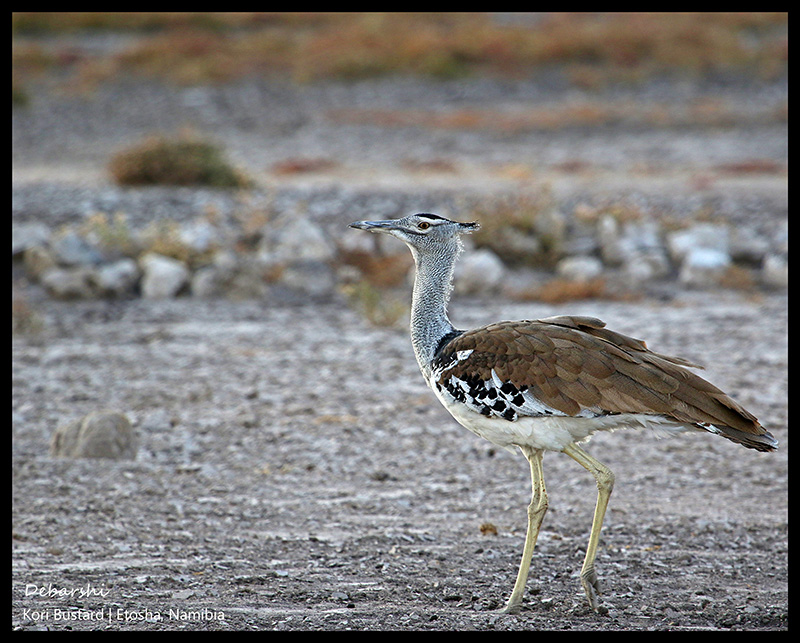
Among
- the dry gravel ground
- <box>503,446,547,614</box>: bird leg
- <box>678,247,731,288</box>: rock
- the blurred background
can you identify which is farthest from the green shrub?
<box>503,446,547,614</box>: bird leg

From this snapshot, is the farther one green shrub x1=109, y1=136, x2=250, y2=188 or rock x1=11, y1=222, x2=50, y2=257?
green shrub x1=109, y1=136, x2=250, y2=188

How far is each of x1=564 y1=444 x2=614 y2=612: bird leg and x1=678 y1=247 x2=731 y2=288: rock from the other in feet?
26.0

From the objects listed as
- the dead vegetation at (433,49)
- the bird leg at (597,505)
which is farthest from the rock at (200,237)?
the dead vegetation at (433,49)

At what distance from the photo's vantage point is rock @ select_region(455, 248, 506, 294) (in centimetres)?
1191

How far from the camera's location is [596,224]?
44.0 ft

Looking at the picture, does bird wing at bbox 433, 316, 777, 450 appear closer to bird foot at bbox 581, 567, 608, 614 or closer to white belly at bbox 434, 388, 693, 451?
white belly at bbox 434, 388, 693, 451

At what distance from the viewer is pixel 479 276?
11898 millimetres

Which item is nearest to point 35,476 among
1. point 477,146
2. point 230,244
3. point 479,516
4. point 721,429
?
point 479,516

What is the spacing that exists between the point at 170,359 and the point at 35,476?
2.95 meters

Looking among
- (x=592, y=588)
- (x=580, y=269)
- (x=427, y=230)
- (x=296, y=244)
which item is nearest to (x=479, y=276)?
(x=580, y=269)

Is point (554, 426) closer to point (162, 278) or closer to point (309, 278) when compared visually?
point (309, 278)

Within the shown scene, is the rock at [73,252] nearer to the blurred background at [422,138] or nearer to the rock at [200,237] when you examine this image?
the blurred background at [422,138]

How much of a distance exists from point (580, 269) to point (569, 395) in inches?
311

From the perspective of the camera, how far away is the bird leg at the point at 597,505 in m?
4.63
